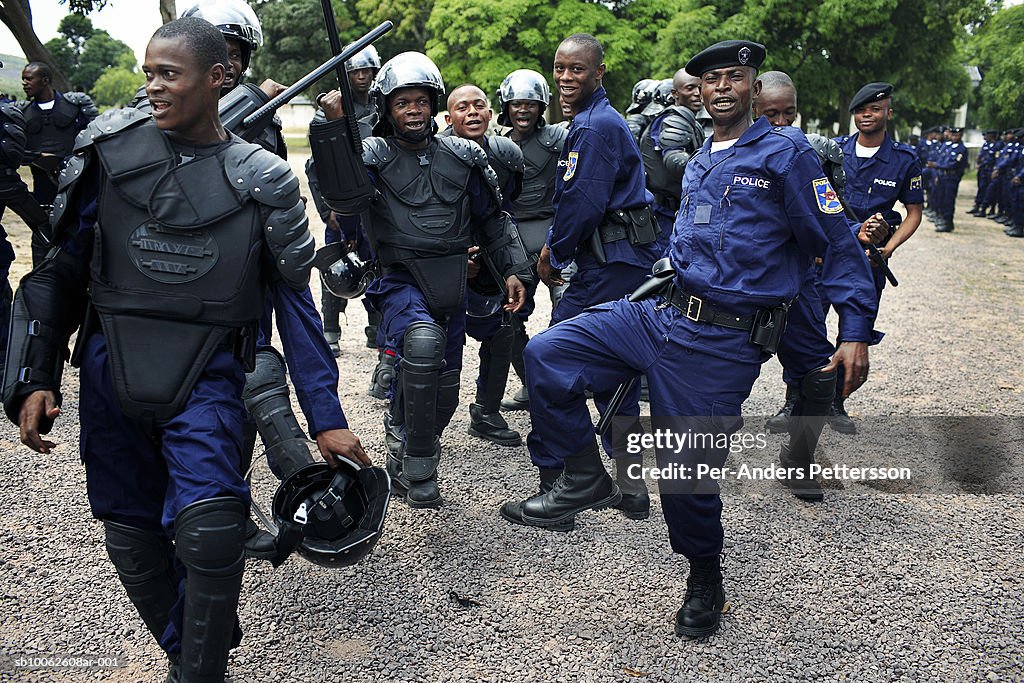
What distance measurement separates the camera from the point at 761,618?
11.4 ft

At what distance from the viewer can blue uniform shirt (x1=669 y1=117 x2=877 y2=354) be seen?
3.22m

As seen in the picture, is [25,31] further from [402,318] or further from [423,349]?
[423,349]

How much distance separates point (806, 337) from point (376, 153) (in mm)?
2476

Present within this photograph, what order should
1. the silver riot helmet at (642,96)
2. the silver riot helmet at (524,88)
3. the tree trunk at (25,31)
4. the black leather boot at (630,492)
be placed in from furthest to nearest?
the tree trunk at (25,31), the silver riot helmet at (642,96), the silver riot helmet at (524,88), the black leather boot at (630,492)

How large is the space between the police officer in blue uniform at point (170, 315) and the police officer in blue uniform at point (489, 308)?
2534 mm

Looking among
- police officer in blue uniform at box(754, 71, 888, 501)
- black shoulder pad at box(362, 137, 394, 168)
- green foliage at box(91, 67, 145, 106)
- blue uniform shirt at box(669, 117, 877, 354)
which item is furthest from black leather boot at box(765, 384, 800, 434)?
green foliage at box(91, 67, 145, 106)

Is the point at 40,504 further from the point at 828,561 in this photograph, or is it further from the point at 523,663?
the point at 828,561

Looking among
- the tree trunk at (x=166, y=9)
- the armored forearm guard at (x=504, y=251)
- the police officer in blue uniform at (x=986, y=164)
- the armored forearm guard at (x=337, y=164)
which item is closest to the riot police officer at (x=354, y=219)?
the armored forearm guard at (x=504, y=251)

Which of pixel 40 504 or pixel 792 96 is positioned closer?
pixel 40 504

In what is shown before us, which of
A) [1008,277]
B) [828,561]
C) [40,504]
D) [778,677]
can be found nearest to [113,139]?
[40,504]

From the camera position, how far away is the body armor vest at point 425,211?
4430mm

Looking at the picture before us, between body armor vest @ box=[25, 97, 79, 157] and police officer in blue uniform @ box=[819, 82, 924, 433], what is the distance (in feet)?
27.6

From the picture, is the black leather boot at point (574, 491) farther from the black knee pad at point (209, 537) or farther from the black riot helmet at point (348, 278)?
the black riot helmet at point (348, 278)

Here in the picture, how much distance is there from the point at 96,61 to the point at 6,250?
291 ft
